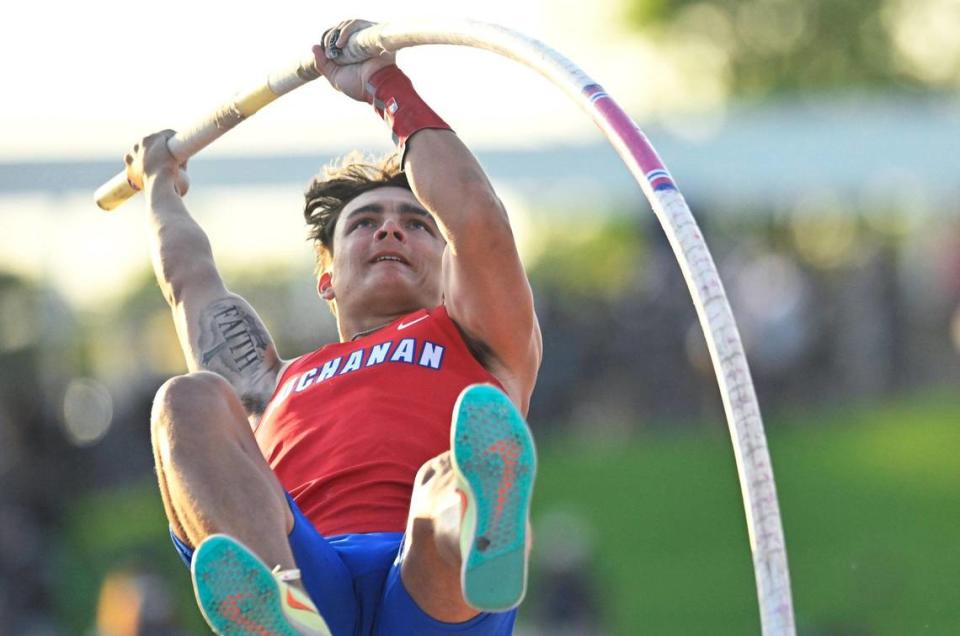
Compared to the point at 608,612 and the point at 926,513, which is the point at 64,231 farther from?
the point at 926,513

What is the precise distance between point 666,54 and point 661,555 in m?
18.4

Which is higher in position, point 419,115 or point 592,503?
point 592,503

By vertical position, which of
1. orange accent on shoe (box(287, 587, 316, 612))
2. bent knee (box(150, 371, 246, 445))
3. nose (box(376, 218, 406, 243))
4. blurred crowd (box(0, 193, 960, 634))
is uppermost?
blurred crowd (box(0, 193, 960, 634))

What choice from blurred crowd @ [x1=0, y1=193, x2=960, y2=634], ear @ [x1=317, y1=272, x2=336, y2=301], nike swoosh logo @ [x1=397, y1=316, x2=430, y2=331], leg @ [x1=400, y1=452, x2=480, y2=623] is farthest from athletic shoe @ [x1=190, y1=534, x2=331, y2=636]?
blurred crowd @ [x1=0, y1=193, x2=960, y2=634]

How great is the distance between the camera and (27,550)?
40.6ft

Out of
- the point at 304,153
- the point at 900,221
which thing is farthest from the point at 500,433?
the point at 900,221

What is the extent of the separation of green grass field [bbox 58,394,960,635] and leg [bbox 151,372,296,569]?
8273mm

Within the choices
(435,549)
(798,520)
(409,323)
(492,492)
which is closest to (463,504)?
(492,492)

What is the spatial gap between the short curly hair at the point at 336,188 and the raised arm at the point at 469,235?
55 centimetres

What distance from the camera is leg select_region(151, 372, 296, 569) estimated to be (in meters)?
4.68

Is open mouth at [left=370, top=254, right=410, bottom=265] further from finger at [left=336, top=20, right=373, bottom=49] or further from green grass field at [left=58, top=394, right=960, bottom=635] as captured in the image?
green grass field at [left=58, top=394, right=960, bottom=635]

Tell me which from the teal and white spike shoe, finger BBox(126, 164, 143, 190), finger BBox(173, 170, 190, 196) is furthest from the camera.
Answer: finger BBox(126, 164, 143, 190)

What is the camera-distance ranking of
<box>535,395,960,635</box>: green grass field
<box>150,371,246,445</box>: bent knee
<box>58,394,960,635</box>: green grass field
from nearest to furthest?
<box>150,371,246,445</box>: bent knee
<box>58,394,960,635</box>: green grass field
<box>535,395,960,635</box>: green grass field

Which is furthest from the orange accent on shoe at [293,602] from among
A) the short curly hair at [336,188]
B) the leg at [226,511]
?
the short curly hair at [336,188]
